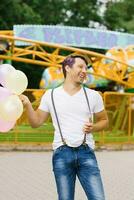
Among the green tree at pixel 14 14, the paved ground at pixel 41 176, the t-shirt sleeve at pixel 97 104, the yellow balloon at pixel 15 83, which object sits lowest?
the paved ground at pixel 41 176

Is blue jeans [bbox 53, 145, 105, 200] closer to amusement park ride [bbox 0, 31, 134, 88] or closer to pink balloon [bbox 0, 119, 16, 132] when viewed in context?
pink balloon [bbox 0, 119, 16, 132]

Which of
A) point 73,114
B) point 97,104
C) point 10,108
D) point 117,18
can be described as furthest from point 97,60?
point 117,18

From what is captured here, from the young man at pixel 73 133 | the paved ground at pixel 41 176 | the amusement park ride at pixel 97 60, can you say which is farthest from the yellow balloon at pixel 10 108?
the amusement park ride at pixel 97 60

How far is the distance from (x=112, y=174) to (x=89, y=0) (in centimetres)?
4042

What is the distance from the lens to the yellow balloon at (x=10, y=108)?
476 cm

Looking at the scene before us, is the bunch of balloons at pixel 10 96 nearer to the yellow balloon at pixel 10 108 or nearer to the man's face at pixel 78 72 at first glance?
the yellow balloon at pixel 10 108

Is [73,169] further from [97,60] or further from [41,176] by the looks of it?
[97,60]

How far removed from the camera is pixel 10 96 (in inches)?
189

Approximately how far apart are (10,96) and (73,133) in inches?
25.1

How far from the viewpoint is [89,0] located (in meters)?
50.1

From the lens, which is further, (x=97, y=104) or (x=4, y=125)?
(x=97, y=104)

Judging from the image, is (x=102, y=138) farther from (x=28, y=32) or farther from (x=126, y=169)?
(x=28, y=32)

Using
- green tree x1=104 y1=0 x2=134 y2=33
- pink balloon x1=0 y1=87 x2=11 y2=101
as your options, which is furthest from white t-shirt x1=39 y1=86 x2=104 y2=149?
green tree x1=104 y1=0 x2=134 y2=33

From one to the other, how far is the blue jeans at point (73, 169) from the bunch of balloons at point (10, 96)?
1.67ft
